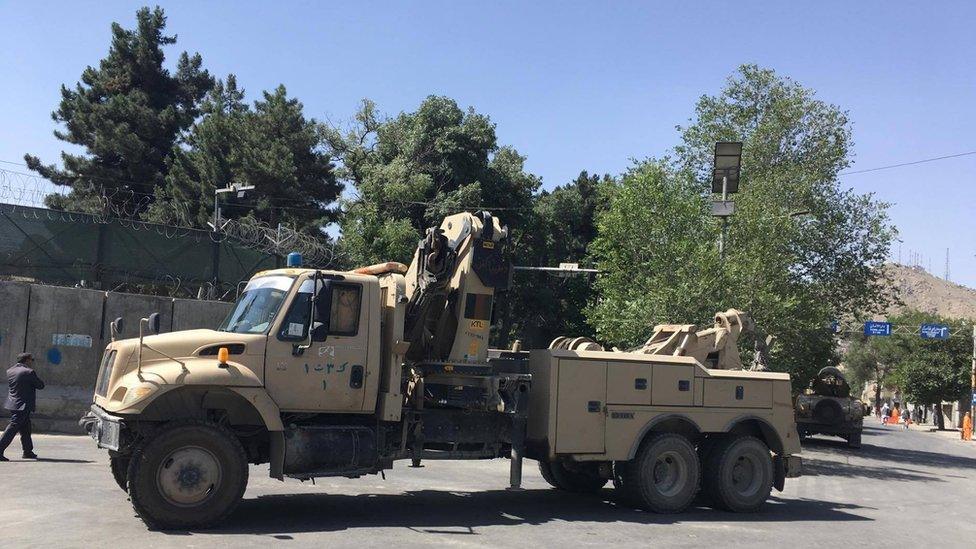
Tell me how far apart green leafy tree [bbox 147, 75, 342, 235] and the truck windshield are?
3027cm

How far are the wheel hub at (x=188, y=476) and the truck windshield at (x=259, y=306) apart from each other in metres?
1.49

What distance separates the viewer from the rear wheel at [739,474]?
12375 mm

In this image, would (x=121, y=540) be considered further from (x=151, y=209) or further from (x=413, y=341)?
(x=151, y=209)

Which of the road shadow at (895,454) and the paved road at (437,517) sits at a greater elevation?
the paved road at (437,517)

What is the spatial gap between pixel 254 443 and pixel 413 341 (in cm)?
223

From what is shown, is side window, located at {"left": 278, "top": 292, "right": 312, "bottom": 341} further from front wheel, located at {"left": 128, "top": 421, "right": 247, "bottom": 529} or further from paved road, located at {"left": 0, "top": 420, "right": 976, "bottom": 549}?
paved road, located at {"left": 0, "top": 420, "right": 976, "bottom": 549}

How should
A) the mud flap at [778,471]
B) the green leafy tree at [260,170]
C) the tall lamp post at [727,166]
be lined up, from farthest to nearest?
the green leafy tree at [260,170], the tall lamp post at [727,166], the mud flap at [778,471]

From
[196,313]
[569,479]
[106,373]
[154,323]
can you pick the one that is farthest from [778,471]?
[196,313]

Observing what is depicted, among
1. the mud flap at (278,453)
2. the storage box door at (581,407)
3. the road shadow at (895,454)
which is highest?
the storage box door at (581,407)

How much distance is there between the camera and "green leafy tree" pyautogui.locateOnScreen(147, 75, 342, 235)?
4094cm

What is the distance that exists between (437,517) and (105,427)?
153 inches

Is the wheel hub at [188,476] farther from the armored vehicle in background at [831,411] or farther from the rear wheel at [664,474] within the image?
the armored vehicle in background at [831,411]

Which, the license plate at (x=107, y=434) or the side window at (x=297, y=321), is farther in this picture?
the side window at (x=297, y=321)

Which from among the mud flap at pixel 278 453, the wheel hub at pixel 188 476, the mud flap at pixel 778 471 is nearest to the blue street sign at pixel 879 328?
the mud flap at pixel 778 471
